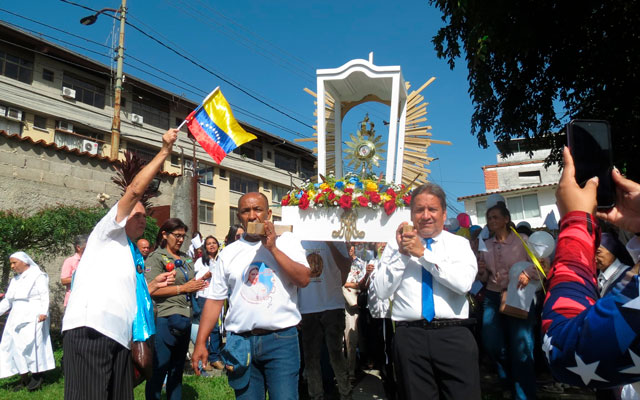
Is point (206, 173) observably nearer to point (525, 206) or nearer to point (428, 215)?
point (525, 206)

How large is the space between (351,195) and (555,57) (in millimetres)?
4794

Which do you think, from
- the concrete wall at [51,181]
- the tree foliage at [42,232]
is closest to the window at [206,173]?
the concrete wall at [51,181]

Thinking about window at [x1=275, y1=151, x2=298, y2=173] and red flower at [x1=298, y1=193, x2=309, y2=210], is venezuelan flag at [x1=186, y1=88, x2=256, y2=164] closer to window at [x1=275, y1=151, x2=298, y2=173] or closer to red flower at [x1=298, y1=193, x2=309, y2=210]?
red flower at [x1=298, y1=193, x2=309, y2=210]

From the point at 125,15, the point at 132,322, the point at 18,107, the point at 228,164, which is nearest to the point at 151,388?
the point at 132,322

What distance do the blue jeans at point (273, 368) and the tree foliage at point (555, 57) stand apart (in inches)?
173

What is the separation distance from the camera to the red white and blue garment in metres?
1.02

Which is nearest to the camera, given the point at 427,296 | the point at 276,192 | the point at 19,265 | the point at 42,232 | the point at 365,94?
the point at 427,296

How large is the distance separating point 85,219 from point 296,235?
6997 millimetres

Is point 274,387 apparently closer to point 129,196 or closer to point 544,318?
point 129,196

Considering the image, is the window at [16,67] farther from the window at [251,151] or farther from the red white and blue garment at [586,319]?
the red white and blue garment at [586,319]

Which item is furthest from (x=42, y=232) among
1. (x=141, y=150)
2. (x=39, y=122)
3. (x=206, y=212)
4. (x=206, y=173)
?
(x=206, y=173)

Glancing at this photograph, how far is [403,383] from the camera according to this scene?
2988mm

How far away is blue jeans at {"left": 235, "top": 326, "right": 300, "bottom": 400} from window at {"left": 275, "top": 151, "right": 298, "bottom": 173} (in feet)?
106

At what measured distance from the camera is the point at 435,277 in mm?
2979
